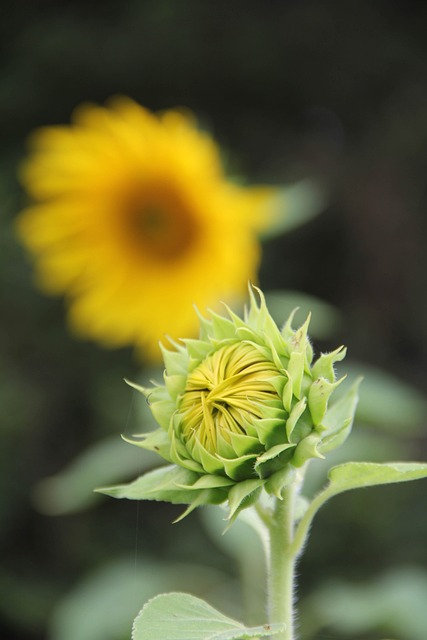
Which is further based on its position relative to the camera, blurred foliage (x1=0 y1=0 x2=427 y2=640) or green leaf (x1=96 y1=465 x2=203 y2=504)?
blurred foliage (x1=0 y1=0 x2=427 y2=640)

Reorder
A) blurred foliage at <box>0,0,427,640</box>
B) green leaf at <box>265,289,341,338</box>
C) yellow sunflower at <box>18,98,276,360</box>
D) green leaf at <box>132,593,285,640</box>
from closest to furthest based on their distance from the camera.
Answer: green leaf at <box>132,593,285,640</box>
green leaf at <box>265,289,341,338</box>
yellow sunflower at <box>18,98,276,360</box>
blurred foliage at <box>0,0,427,640</box>

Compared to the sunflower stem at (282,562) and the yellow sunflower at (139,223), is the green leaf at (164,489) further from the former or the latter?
the yellow sunflower at (139,223)

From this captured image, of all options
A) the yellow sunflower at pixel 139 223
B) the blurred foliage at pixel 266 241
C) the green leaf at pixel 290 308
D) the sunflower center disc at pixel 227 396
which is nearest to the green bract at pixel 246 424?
the sunflower center disc at pixel 227 396

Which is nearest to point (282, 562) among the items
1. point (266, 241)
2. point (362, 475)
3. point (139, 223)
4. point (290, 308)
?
point (362, 475)

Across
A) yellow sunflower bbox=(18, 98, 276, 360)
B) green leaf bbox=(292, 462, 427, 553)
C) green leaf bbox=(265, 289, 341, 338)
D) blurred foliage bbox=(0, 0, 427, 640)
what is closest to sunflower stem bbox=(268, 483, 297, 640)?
green leaf bbox=(292, 462, 427, 553)

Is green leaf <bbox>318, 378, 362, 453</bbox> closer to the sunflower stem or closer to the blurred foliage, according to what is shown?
the sunflower stem
